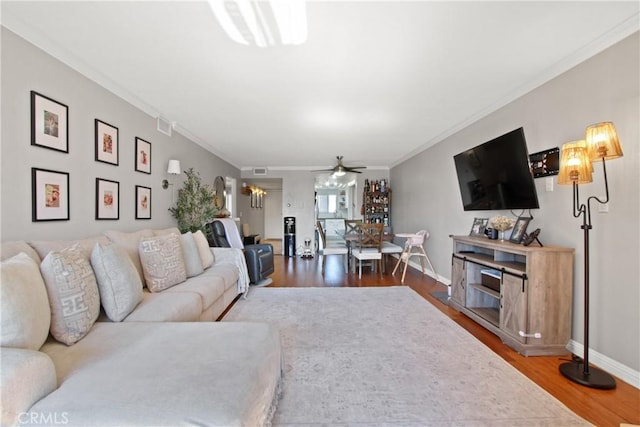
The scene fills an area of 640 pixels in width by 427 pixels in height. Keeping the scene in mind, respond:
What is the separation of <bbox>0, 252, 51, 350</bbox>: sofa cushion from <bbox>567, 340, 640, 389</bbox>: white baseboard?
3.53m

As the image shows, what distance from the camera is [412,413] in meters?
1.53

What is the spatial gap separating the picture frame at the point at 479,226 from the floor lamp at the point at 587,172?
4.00ft

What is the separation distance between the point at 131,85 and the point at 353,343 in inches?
132

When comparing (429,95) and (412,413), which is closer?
→ (412,413)

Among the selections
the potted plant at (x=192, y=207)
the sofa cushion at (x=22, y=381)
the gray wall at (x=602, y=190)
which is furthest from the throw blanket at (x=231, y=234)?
the gray wall at (x=602, y=190)

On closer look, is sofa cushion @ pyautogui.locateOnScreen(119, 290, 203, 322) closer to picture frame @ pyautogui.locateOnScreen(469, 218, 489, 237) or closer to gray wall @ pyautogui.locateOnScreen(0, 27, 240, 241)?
gray wall @ pyautogui.locateOnScreen(0, 27, 240, 241)

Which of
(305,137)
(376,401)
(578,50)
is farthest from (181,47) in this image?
(578,50)

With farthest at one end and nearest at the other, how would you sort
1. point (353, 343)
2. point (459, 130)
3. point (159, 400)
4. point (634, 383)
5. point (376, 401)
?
point (459, 130) → point (353, 343) → point (634, 383) → point (376, 401) → point (159, 400)

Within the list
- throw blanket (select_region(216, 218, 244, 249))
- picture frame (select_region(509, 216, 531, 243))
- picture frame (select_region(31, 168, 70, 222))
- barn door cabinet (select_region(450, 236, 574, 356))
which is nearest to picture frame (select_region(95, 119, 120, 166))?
picture frame (select_region(31, 168, 70, 222))

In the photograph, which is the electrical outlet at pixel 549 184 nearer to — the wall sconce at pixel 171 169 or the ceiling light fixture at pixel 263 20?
the ceiling light fixture at pixel 263 20

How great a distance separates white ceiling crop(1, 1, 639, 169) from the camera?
5.60ft

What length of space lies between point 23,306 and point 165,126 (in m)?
3.04

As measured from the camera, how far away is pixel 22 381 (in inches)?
37.5

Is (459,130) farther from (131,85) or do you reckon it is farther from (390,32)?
(131,85)
